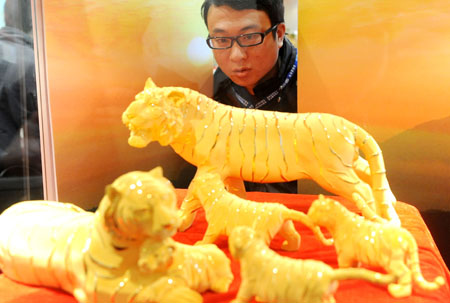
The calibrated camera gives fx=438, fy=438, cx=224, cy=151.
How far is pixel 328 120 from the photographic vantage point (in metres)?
1.08

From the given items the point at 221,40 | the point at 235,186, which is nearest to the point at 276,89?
the point at 221,40

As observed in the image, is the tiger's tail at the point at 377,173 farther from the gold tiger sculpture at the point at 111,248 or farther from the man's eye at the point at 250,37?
the man's eye at the point at 250,37

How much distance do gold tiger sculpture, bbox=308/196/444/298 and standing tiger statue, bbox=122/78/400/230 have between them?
0.67ft

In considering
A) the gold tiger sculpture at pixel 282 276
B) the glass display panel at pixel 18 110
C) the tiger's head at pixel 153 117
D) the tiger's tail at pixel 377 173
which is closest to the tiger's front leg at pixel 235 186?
the tiger's head at pixel 153 117

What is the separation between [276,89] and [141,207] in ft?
3.84

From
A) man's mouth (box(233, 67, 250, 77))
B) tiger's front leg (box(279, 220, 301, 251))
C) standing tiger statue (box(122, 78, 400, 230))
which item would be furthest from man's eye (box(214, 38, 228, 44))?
tiger's front leg (box(279, 220, 301, 251))

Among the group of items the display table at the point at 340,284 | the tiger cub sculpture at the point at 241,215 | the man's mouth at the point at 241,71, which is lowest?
the display table at the point at 340,284

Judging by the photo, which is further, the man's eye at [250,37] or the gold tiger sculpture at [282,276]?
the man's eye at [250,37]

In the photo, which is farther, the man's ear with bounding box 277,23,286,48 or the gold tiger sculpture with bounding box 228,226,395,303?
the man's ear with bounding box 277,23,286,48

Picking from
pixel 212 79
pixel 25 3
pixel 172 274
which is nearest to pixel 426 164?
pixel 212 79

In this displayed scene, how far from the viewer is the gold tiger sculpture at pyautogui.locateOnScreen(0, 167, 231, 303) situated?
2.07 ft

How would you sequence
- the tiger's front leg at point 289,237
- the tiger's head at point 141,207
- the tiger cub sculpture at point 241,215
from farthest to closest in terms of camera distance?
the tiger's front leg at point 289,237
the tiger cub sculpture at point 241,215
the tiger's head at point 141,207

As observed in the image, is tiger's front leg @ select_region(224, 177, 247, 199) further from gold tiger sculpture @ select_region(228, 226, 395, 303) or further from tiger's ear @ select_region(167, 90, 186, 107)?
gold tiger sculpture @ select_region(228, 226, 395, 303)

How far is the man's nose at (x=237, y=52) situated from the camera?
1639 millimetres
